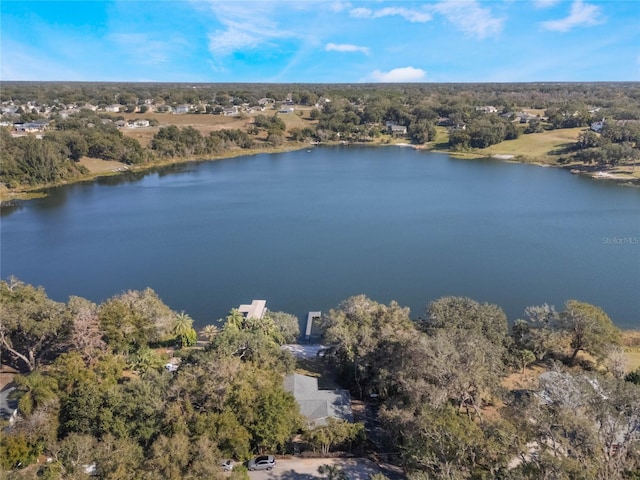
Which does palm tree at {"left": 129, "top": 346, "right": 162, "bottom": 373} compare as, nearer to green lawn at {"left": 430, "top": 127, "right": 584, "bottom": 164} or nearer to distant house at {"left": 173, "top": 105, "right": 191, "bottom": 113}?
green lawn at {"left": 430, "top": 127, "right": 584, "bottom": 164}

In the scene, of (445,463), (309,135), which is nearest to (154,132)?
(309,135)

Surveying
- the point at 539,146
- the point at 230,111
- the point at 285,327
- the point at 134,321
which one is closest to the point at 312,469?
the point at 285,327

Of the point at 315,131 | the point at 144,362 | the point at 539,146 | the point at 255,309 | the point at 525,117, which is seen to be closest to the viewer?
the point at 144,362

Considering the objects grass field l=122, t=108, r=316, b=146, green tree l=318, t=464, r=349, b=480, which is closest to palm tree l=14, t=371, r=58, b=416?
green tree l=318, t=464, r=349, b=480

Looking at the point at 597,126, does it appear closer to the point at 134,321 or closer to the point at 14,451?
the point at 134,321

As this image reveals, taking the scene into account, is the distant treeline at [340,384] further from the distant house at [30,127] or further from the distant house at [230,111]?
the distant house at [230,111]

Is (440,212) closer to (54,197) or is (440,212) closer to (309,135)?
(54,197)
